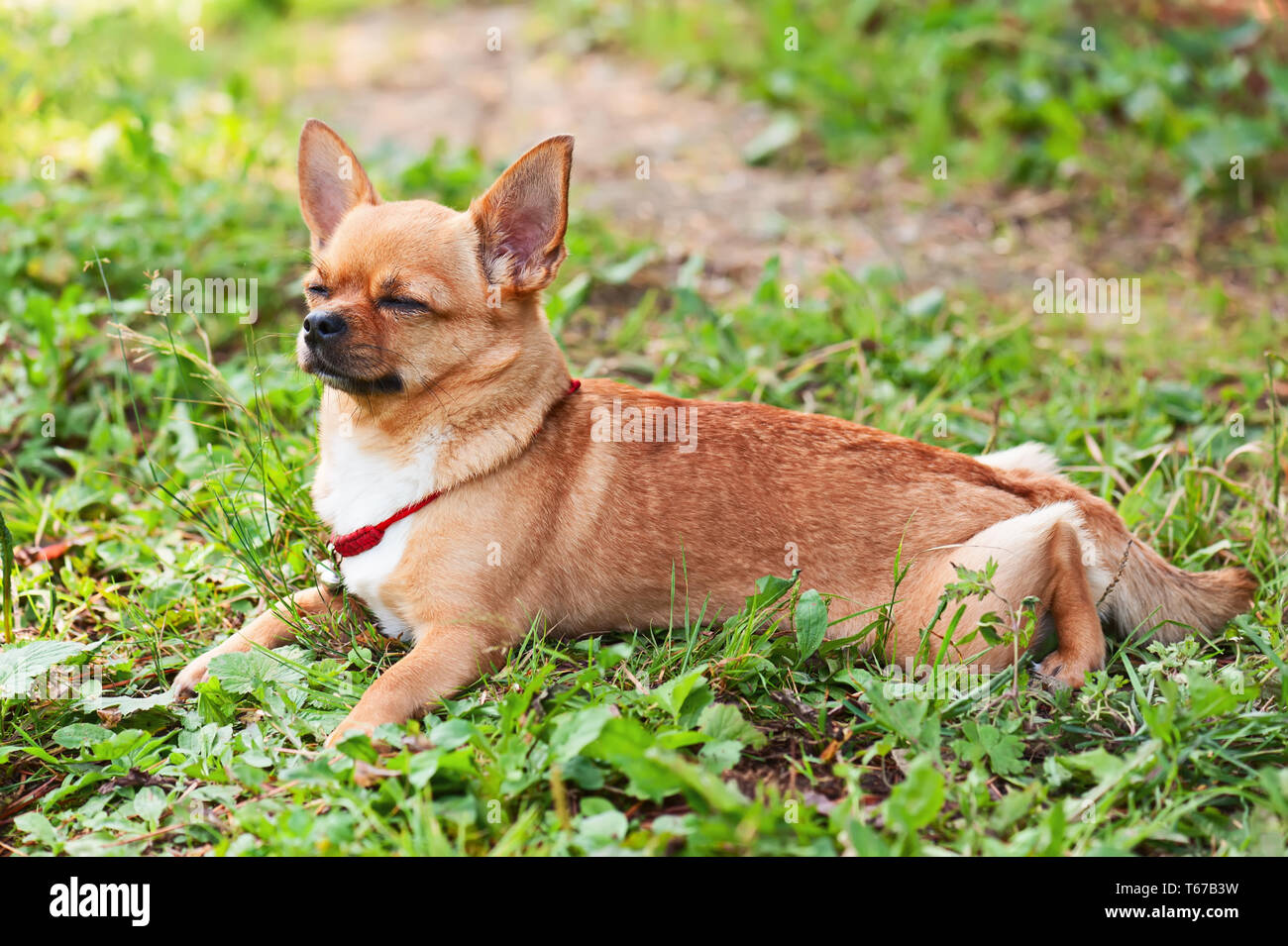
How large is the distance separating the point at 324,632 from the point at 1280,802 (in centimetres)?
269

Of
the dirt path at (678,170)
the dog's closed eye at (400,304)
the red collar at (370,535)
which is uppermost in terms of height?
the dirt path at (678,170)

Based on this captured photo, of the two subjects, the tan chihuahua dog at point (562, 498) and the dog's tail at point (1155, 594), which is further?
the dog's tail at point (1155, 594)

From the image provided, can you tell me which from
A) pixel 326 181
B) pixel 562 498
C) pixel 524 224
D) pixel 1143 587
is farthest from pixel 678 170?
pixel 1143 587

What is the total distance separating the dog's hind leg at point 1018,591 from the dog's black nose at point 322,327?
185cm

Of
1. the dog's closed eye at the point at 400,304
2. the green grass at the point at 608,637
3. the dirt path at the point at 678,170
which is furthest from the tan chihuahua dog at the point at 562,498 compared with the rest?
the dirt path at the point at 678,170

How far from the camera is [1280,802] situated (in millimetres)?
2580

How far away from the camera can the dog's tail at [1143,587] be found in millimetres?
3430

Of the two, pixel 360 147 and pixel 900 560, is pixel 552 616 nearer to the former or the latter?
pixel 900 560

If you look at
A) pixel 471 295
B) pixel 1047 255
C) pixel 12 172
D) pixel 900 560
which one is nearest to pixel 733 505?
pixel 900 560

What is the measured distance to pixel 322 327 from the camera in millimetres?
3203

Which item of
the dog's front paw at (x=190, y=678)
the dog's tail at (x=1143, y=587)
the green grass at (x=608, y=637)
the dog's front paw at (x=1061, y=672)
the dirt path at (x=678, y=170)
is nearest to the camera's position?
the green grass at (x=608, y=637)

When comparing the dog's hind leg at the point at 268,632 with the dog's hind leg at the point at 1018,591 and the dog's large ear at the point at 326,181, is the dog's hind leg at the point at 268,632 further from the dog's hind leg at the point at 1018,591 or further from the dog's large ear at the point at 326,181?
the dog's hind leg at the point at 1018,591

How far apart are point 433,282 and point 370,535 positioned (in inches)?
31.1

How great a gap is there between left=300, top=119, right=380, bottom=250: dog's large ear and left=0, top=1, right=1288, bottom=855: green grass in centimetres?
61
